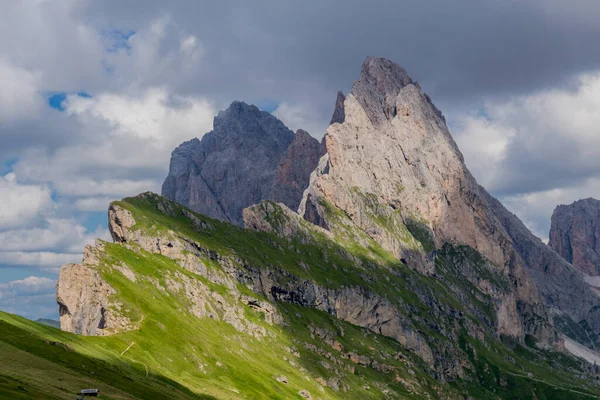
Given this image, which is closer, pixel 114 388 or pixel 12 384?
pixel 12 384

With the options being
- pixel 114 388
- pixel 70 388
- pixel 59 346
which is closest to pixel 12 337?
pixel 59 346

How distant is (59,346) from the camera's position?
164 m

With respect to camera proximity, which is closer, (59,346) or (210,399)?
(59,346)

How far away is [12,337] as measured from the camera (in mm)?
152000

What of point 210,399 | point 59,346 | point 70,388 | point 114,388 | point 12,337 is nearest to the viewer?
point 70,388

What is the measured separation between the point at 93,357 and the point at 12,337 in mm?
23703

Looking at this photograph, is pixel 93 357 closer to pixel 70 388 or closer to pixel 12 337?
pixel 12 337

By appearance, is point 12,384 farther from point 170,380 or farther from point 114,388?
point 170,380

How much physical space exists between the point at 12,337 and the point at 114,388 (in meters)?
30.0

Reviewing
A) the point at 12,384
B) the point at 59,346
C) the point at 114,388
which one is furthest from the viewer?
the point at 59,346

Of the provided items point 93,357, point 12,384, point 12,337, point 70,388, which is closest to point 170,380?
point 93,357

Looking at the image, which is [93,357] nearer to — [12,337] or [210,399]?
[12,337]

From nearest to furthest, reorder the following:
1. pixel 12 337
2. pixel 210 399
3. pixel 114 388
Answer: pixel 114 388 → pixel 12 337 → pixel 210 399

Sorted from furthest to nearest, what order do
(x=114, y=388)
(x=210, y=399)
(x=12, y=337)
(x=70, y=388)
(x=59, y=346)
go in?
(x=210, y=399), (x=59, y=346), (x=12, y=337), (x=114, y=388), (x=70, y=388)
